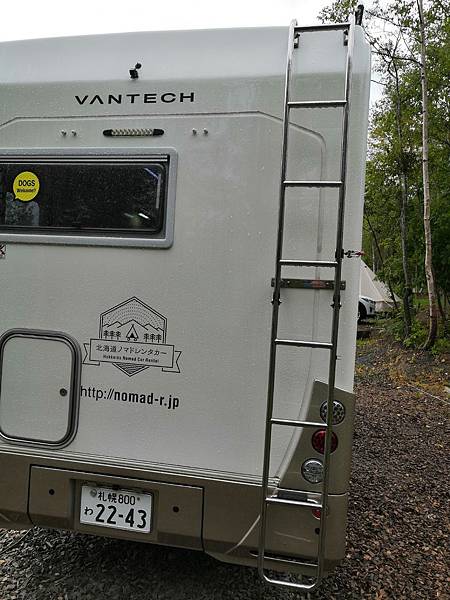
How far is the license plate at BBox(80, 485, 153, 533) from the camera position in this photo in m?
2.73

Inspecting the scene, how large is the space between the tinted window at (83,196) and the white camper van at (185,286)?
0.01 m

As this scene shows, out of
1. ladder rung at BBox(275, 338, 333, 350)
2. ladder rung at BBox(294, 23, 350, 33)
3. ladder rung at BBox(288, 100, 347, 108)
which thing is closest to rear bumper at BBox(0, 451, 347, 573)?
ladder rung at BBox(275, 338, 333, 350)

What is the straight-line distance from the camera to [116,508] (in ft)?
9.04

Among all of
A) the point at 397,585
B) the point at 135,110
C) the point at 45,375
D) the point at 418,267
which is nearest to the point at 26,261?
the point at 45,375

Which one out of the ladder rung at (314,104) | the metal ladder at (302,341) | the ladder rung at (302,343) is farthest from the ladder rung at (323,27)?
the ladder rung at (302,343)

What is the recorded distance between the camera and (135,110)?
276cm

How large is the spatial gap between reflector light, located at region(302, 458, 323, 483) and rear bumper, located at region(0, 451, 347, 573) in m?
0.12

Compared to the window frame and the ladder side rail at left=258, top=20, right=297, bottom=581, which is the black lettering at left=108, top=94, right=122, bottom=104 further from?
the ladder side rail at left=258, top=20, right=297, bottom=581

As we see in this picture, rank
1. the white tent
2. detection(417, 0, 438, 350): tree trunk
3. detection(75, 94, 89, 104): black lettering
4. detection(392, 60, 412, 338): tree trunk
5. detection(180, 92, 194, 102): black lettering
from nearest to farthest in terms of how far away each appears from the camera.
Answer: detection(180, 92, 194, 102): black lettering < detection(75, 94, 89, 104): black lettering < detection(417, 0, 438, 350): tree trunk < detection(392, 60, 412, 338): tree trunk < the white tent

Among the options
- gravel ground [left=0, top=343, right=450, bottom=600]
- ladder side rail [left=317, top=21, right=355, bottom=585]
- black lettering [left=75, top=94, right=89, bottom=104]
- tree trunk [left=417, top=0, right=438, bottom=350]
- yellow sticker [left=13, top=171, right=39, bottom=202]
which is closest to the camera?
ladder side rail [left=317, top=21, right=355, bottom=585]

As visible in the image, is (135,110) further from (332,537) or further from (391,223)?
(391,223)

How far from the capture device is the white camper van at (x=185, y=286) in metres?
2.56

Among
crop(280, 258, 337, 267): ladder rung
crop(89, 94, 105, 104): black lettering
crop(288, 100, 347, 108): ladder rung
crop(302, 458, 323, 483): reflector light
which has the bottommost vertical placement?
crop(302, 458, 323, 483): reflector light

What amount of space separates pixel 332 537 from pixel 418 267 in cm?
1235
